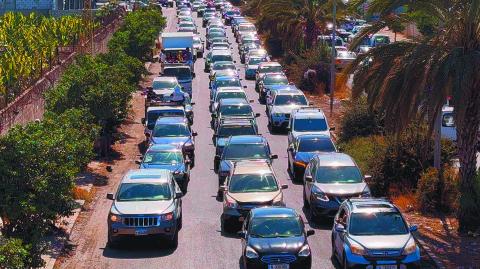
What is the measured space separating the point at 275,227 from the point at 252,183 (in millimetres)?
4774

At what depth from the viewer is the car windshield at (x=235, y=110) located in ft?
126

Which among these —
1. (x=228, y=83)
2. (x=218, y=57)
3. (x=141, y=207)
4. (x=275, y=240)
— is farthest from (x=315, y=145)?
(x=218, y=57)

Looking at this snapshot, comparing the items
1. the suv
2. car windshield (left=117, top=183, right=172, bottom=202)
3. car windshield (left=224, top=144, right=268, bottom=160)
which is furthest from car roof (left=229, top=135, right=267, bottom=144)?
car windshield (left=117, top=183, right=172, bottom=202)

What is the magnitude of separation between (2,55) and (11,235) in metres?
28.3

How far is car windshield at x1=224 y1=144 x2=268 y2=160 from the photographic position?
2959 cm

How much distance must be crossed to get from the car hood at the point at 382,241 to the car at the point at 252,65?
133 ft

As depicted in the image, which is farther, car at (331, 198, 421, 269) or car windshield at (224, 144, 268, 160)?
car windshield at (224, 144, 268, 160)

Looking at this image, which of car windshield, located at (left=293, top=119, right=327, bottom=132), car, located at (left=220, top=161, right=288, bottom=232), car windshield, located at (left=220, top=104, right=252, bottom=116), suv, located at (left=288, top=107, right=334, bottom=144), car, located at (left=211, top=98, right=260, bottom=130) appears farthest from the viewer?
car windshield, located at (left=220, top=104, right=252, bottom=116)

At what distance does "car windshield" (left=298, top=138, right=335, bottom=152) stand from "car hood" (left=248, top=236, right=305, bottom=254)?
11232mm

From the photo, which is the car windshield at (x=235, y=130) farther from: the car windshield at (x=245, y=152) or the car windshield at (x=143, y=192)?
the car windshield at (x=143, y=192)

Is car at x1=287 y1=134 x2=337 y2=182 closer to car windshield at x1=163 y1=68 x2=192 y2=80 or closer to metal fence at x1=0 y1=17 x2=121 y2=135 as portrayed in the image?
metal fence at x1=0 y1=17 x2=121 y2=135

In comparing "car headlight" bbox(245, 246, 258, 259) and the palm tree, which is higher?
the palm tree

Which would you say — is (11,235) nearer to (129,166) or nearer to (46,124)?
(46,124)

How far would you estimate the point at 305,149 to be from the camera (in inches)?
1201
